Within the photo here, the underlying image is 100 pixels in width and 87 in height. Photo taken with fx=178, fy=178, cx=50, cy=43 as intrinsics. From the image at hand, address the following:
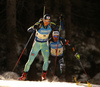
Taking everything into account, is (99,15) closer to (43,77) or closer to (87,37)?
(87,37)

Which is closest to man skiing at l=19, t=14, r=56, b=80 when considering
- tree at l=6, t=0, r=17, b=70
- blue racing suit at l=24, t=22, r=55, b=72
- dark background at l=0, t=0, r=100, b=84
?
blue racing suit at l=24, t=22, r=55, b=72

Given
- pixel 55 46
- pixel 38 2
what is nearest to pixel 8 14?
pixel 38 2

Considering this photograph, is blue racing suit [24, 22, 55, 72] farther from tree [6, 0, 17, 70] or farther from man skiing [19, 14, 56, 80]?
tree [6, 0, 17, 70]

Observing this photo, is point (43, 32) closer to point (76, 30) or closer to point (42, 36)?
point (42, 36)

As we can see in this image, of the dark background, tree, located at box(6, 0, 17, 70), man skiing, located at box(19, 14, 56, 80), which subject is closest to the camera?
man skiing, located at box(19, 14, 56, 80)

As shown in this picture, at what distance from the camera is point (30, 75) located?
8492 mm

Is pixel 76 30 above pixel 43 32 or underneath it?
underneath

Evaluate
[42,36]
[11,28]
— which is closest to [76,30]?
[11,28]

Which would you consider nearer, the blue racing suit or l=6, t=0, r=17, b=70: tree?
the blue racing suit

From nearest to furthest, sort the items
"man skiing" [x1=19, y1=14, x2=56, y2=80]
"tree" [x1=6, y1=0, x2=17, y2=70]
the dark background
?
"man skiing" [x1=19, y1=14, x2=56, y2=80]
"tree" [x1=6, y1=0, x2=17, y2=70]
the dark background

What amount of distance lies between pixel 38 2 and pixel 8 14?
277 cm

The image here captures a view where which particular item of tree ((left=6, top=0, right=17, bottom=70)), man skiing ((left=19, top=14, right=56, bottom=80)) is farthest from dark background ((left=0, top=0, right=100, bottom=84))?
man skiing ((left=19, top=14, right=56, bottom=80))

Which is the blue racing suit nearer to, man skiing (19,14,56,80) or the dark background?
man skiing (19,14,56,80)

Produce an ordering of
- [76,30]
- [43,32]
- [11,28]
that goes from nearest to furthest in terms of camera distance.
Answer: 1. [43,32]
2. [11,28]
3. [76,30]
